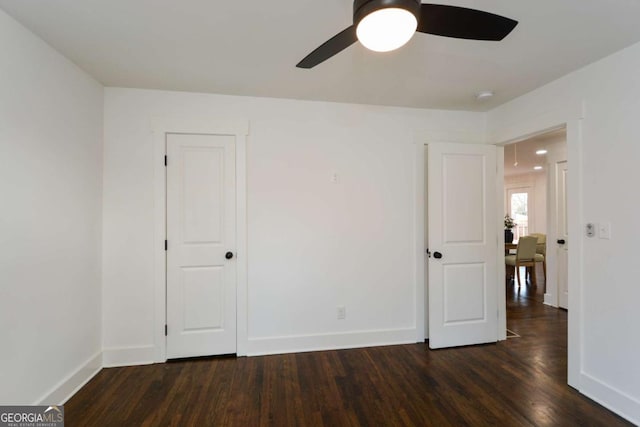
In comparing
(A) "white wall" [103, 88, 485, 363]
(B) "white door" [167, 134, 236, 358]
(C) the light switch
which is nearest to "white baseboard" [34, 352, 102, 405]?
(A) "white wall" [103, 88, 485, 363]

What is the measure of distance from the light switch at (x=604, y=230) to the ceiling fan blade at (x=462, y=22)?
1.68 meters

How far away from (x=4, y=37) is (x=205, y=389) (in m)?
2.53

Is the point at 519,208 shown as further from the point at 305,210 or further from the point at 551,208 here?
the point at 305,210

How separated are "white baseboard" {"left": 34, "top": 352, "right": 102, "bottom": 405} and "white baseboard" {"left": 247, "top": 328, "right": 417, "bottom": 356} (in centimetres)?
123

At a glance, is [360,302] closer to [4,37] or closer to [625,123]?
[625,123]

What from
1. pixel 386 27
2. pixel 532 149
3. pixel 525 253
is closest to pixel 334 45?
pixel 386 27

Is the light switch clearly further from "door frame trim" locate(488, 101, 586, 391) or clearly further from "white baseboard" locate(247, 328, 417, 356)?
"white baseboard" locate(247, 328, 417, 356)

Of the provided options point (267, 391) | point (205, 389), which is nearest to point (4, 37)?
point (205, 389)

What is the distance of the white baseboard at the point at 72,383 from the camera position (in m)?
1.94

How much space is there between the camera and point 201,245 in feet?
8.79

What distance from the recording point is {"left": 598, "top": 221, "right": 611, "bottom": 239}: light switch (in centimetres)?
204

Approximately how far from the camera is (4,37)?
1.61m

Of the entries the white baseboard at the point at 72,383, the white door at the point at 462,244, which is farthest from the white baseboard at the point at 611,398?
the white baseboard at the point at 72,383

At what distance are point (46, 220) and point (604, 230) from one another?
3.81 metres
